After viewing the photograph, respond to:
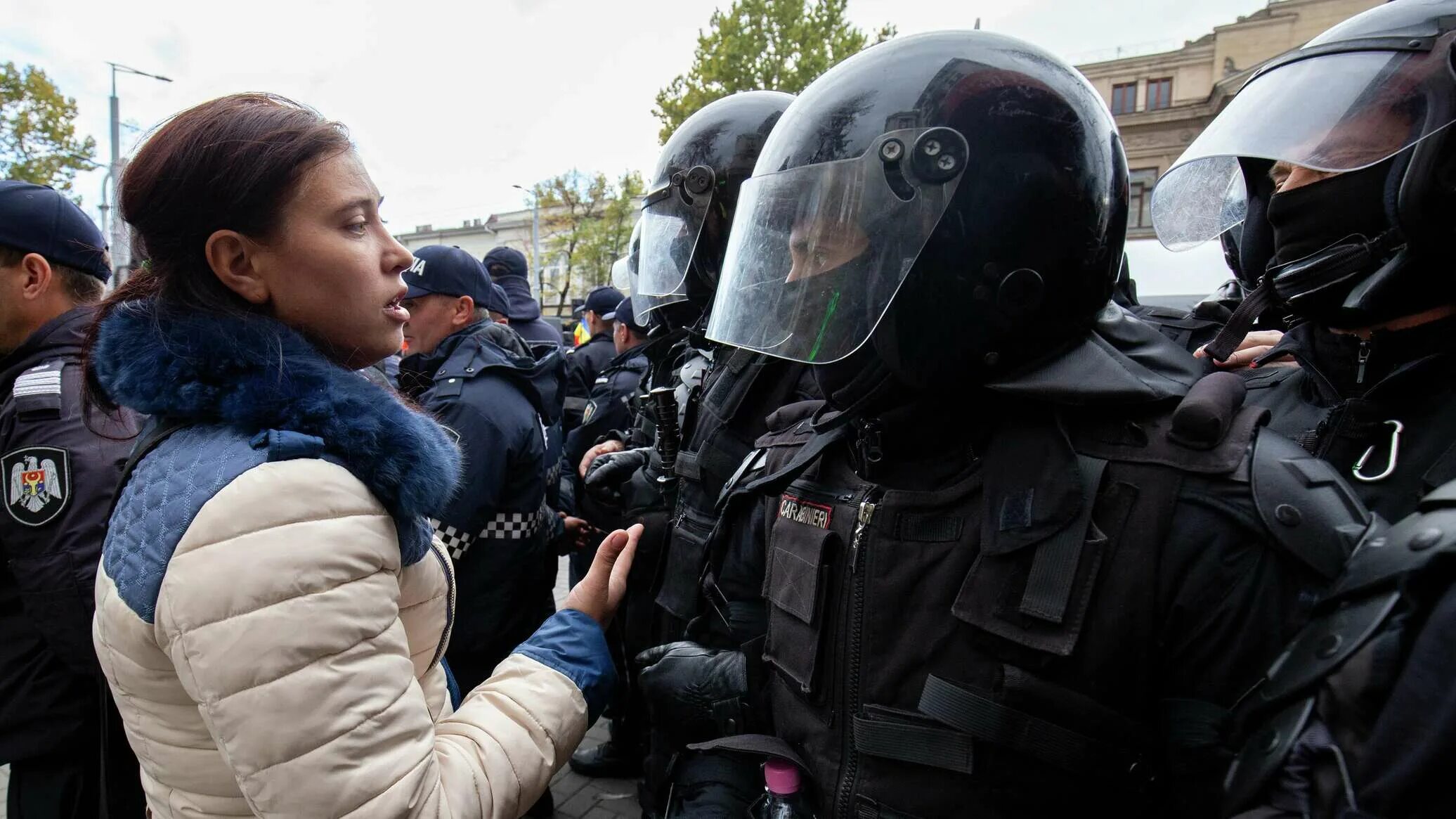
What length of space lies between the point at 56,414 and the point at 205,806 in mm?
1425

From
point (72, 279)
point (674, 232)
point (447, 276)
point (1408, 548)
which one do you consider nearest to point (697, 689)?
point (1408, 548)

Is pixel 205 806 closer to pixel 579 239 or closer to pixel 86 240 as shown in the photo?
pixel 86 240

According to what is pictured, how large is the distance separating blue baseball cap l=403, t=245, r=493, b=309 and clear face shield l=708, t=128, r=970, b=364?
2.26 m

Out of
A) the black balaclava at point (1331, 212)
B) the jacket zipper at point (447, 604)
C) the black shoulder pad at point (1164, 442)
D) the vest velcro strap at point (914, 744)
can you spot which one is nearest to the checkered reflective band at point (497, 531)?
the jacket zipper at point (447, 604)

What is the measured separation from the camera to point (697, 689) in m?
1.70

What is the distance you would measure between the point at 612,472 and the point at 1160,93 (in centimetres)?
3484

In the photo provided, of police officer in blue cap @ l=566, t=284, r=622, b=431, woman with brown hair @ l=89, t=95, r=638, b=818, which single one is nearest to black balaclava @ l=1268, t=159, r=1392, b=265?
woman with brown hair @ l=89, t=95, r=638, b=818

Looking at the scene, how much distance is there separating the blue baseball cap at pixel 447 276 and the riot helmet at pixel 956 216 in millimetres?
2395

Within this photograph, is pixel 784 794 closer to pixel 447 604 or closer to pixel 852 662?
pixel 852 662

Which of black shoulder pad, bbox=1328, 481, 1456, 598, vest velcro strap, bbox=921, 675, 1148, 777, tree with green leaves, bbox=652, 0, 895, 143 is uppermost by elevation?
tree with green leaves, bbox=652, 0, 895, 143

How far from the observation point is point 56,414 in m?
2.01

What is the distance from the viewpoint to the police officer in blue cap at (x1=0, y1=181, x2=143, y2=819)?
191 centimetres

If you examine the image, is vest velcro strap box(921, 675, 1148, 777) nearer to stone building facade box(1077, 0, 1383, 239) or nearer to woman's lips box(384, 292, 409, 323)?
woman's lips box(384, 292, 409, 323)

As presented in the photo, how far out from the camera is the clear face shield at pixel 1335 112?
1503 millimetres
